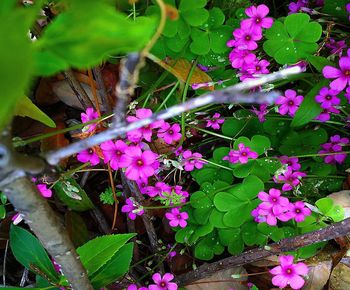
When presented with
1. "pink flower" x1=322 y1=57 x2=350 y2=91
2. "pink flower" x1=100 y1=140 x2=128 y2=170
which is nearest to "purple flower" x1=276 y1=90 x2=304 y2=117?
"pink flower" x1=322 y1=57 x2=350 y2=91

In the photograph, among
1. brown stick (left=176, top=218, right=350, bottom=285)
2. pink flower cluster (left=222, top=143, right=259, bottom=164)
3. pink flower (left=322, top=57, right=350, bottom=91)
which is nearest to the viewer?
brown stick (left=176, top=218, right=350, bottom=285)

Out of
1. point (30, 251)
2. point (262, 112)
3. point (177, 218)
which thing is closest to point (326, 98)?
point (262, 112)

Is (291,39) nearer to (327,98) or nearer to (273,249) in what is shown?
(327,98)

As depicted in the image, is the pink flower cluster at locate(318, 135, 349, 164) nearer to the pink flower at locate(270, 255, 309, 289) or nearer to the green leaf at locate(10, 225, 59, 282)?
the pink flower at locate(270, 255, 309, 289)

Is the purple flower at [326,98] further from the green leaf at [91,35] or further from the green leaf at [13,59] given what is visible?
the green leaf at [13,59]

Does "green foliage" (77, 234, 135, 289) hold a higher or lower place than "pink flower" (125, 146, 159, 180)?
lower

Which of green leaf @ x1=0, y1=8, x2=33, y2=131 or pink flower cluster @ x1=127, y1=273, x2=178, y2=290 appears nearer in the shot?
green leaf @ x1=0, y1=8, x2=33, y2=131


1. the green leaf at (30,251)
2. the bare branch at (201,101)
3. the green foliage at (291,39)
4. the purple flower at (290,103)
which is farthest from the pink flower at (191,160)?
the bare branch at (201,101)
